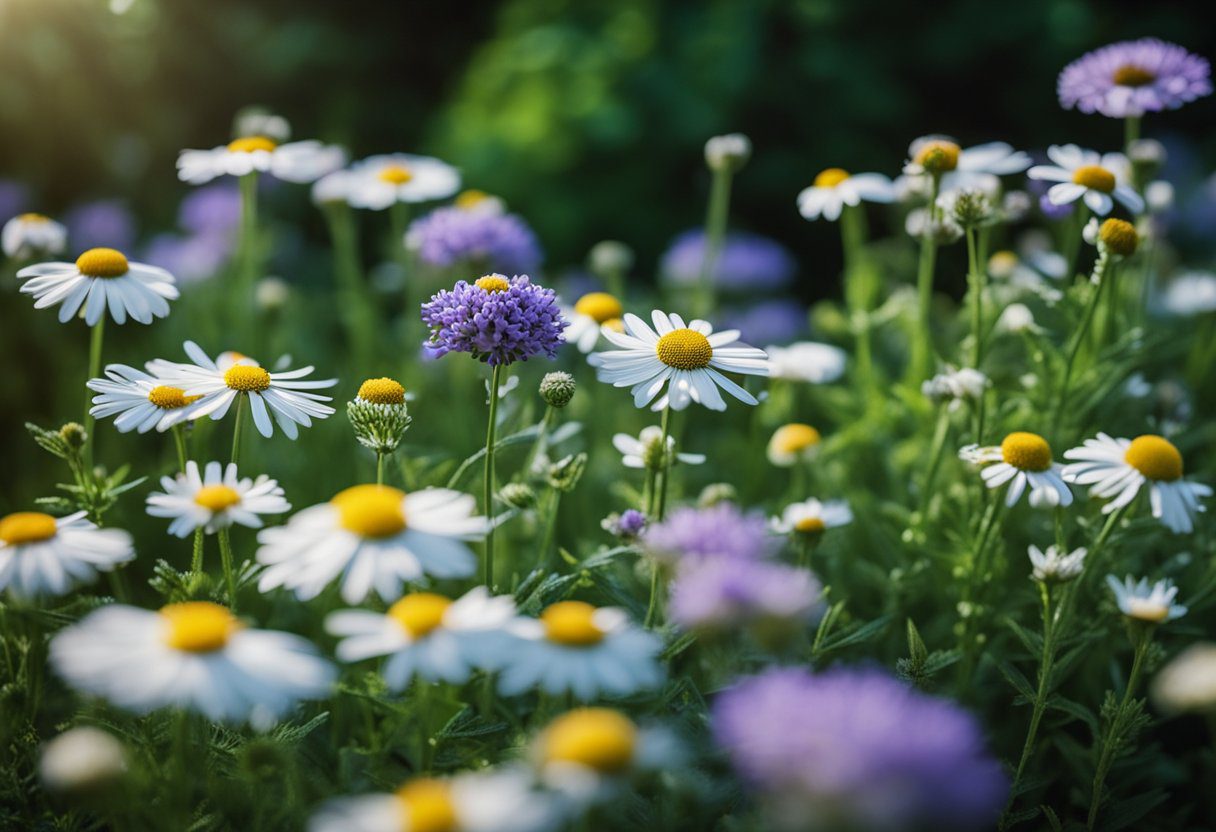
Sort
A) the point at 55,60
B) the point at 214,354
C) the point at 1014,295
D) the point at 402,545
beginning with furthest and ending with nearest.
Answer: the point at 55,60 → the point at 214,354 → the point at 1014,295 → the point at 402,545

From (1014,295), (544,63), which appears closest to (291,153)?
(1014,295)

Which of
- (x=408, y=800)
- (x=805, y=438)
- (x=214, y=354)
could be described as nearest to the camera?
(x=408, y=800)

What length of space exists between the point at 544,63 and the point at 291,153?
2.13m

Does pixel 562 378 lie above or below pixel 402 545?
above

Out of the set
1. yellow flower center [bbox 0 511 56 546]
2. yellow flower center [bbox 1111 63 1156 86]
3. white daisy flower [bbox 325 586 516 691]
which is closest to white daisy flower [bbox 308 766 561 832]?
white daisy flower [bbox 325 586 516 691]

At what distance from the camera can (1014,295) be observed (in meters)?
2.45

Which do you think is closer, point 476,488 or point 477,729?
point 477,729

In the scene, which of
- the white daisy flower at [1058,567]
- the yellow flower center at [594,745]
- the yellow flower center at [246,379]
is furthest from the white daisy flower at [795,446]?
the yellow flower center at [594,745]

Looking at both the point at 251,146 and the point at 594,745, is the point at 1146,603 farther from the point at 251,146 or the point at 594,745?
the point at 251,146

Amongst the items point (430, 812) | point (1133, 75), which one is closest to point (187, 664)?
point (430, 812)

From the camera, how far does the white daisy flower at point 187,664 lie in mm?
1110

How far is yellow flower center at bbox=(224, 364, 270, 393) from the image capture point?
5.32 ft

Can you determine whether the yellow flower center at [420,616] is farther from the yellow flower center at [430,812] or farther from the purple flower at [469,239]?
the purple flower at [469,239]

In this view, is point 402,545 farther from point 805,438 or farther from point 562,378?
point 805,438
